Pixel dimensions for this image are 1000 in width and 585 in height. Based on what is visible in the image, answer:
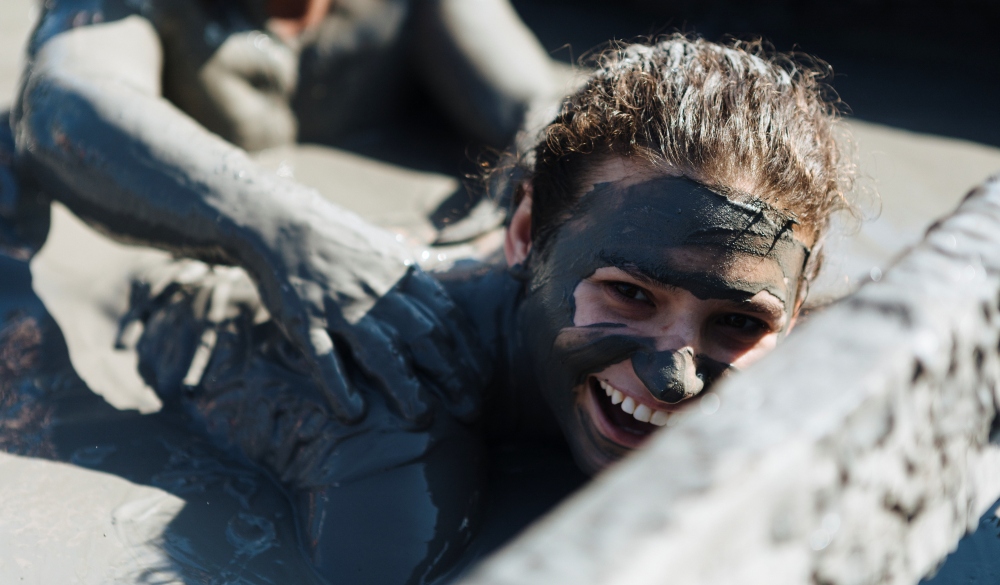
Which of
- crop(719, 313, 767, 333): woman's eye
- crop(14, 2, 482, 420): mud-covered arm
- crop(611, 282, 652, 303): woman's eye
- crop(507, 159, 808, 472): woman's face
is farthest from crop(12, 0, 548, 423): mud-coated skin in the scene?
crop(719, 313, 767, 333): woman's eye

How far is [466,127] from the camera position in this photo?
316 centimetres

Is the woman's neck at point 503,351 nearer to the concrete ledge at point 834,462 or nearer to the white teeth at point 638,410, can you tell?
the white teeth at point 638,410

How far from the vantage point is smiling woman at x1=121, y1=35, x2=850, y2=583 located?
5.30 feet

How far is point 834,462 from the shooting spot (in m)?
0.94

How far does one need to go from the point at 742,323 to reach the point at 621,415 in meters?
0.29

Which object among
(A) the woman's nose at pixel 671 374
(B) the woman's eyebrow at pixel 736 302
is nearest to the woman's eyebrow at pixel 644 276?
(B) the woman's eyebrow at pixel 736 302

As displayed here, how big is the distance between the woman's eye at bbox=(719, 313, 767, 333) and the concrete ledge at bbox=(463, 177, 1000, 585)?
462 mm

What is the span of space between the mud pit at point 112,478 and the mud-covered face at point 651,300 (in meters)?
0.34

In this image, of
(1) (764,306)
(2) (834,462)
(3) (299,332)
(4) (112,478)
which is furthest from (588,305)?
(4) (112,478)

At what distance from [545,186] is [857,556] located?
998mm

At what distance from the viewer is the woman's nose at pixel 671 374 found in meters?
1.57

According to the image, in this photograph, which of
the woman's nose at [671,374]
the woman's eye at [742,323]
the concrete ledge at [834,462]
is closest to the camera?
the concrete ledge at [834,462]

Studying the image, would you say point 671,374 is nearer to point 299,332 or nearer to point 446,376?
point 446,376

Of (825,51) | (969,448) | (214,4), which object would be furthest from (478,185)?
(825,51)
